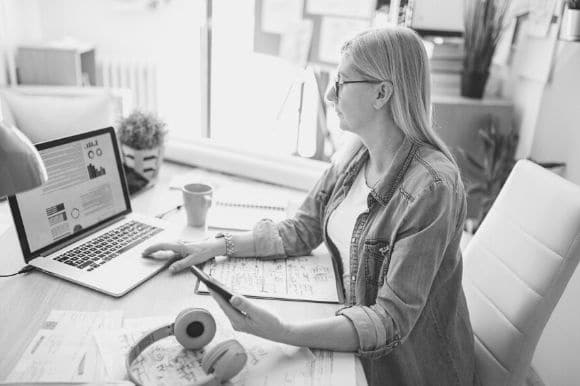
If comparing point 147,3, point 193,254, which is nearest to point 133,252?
point 193,254

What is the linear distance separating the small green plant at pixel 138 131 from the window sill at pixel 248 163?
31 cm

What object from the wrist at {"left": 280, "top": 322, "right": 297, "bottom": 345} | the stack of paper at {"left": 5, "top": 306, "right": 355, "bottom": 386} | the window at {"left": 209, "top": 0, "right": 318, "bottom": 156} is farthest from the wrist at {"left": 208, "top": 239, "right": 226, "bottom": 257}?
the window at {"left": 209, "top": 0, "right": 318, "bottom": 156}

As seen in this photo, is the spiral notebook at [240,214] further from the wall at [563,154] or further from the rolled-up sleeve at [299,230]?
the wall at [563,154]

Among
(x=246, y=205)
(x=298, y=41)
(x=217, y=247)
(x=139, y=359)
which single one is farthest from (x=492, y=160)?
(x=139, y=359)

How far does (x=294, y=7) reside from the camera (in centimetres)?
214

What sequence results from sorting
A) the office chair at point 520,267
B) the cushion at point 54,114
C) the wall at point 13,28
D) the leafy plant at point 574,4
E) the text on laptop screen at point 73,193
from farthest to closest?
the wall at point 13,28, the cushion at point 54,114, the leafy plant at point 574,4, the text on laptop screen at point 73,193, the office chair at point 520,267

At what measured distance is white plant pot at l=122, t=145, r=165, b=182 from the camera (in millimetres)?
1693

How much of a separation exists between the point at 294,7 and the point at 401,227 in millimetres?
1345

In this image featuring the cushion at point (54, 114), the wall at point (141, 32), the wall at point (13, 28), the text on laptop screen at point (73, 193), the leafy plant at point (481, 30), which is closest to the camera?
the text on laptop screen at point (73, 193)

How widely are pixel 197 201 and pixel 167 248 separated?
20cm

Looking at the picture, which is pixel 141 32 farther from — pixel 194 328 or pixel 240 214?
pixel 194 328

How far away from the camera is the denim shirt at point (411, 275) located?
3.35ft

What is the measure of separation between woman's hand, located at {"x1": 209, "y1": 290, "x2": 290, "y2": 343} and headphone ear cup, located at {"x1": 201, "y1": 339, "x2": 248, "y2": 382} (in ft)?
0.19

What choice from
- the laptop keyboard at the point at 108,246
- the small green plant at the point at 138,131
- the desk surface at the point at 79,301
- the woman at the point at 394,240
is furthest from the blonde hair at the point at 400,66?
the small green plant at the point at 138,131
